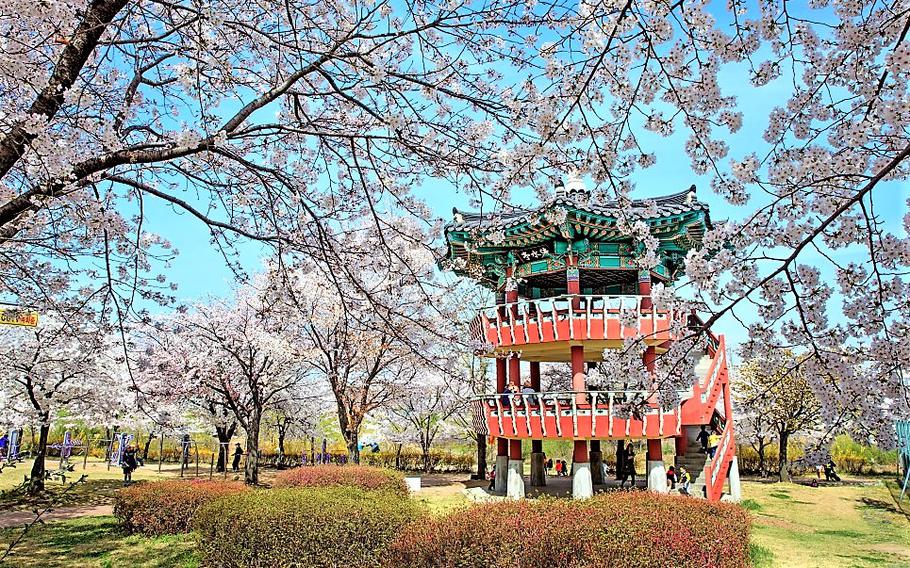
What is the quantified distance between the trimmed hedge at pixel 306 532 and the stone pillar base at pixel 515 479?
6318 millimetres

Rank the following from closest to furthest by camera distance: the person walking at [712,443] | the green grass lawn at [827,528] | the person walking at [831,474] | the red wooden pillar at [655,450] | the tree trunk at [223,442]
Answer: the green grass lawn at [827,528], the red wooden pillar at [655,450], the person walking at [712,443], the person walking at [831,474], the tree trunk at [223,442]

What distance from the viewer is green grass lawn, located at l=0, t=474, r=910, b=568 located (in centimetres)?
787

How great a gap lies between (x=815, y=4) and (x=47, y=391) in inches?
727

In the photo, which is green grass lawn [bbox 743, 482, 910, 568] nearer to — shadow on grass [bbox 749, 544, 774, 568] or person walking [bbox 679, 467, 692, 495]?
shadow on grass [bbox 749, 544, 774, 568]

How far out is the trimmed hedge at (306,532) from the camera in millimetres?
6133

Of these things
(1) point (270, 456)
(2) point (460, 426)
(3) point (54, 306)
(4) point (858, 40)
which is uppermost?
(4) point (858, 40)

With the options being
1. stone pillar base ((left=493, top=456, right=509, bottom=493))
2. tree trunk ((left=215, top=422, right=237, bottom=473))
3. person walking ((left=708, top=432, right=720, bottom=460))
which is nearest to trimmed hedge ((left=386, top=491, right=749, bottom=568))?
person walking ((left=708, top=432, right=720, bottom=460))

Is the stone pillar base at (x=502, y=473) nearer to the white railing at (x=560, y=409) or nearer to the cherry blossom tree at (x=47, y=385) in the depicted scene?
the white railing at (x=560, y=409)

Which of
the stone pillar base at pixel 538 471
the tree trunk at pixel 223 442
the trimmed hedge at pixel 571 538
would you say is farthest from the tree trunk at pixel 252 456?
the trimmed hedge at pixel 571 538

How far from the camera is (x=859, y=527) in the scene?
36.0 ft

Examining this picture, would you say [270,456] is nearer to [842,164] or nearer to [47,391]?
[47,391]

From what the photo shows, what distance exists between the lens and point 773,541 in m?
9.30

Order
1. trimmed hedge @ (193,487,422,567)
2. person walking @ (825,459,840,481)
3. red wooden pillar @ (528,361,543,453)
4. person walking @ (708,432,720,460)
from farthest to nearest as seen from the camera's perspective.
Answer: person walking @ (825,459,840,481), red wooden pillar @ (528,361,543,453), person walking @ (708,432,720,460), trimmed hedge @ (193,487,422,567)

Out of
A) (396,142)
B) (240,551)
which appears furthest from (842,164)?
(240,551)
